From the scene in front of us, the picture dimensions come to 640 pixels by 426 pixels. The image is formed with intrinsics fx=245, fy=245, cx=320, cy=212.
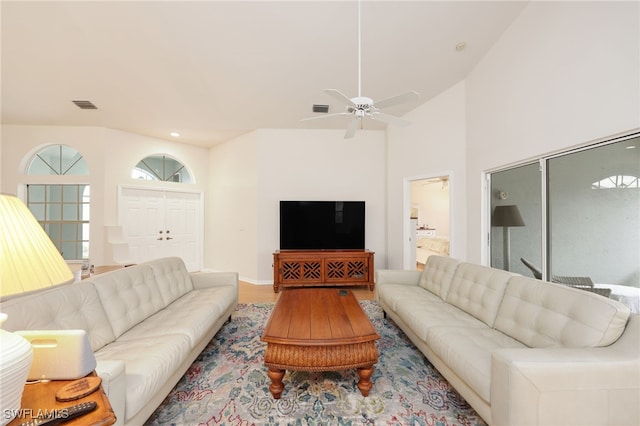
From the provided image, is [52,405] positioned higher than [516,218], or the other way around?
[516,218]

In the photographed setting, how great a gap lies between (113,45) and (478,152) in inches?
177

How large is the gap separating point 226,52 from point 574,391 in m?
3.89

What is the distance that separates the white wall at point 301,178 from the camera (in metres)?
4.89

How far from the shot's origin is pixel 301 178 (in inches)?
195

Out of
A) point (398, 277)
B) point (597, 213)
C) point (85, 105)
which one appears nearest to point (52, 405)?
point (398, 277)

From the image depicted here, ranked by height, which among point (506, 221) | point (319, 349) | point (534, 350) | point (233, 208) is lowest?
point (319, 349)

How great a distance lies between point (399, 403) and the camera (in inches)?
68.9

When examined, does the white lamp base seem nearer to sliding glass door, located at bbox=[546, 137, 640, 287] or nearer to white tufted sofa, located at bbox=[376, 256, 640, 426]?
white tufted sofa, located at bbox=[376, 256, 640, 426]

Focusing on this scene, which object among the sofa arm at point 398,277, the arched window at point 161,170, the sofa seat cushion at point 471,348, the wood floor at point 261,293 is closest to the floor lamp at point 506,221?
the sofa arm at point 398,277

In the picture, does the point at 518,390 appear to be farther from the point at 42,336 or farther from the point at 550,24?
the point at 550,24

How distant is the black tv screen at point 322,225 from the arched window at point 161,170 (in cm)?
286

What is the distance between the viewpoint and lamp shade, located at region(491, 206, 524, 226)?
2.77 meters

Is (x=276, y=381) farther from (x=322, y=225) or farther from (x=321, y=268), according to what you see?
(x=322, y=225)

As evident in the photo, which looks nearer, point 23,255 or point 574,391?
point 23,255
